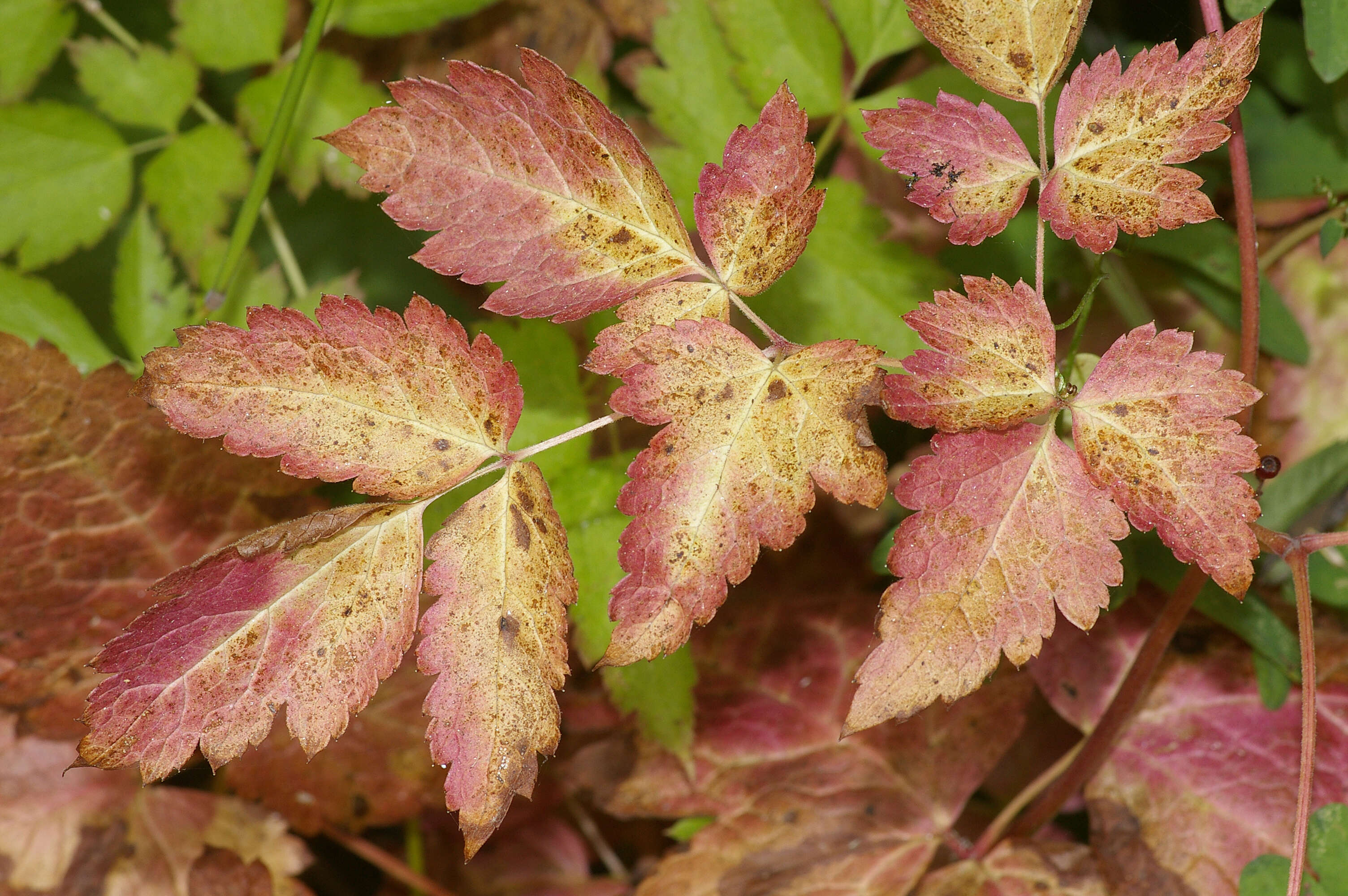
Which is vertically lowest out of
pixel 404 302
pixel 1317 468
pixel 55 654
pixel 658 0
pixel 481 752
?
pixel 55 654

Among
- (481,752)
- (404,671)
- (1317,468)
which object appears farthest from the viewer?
(404,671)

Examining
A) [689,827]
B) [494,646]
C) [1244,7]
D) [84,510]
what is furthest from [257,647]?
[1244,7]

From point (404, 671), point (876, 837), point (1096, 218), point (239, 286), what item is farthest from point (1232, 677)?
point (239, 286)

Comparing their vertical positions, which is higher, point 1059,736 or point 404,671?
point 1059,736

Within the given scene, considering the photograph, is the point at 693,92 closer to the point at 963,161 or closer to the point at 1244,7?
the point at 963,161

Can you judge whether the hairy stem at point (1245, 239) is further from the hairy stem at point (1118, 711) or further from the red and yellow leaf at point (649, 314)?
the red and yellow leaf at point (649, 314)

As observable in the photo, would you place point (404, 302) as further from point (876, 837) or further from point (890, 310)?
point (876, 837)

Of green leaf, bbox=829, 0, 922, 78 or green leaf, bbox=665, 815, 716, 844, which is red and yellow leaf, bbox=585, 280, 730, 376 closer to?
green leaf, bbox=829, 0, 922, 78
